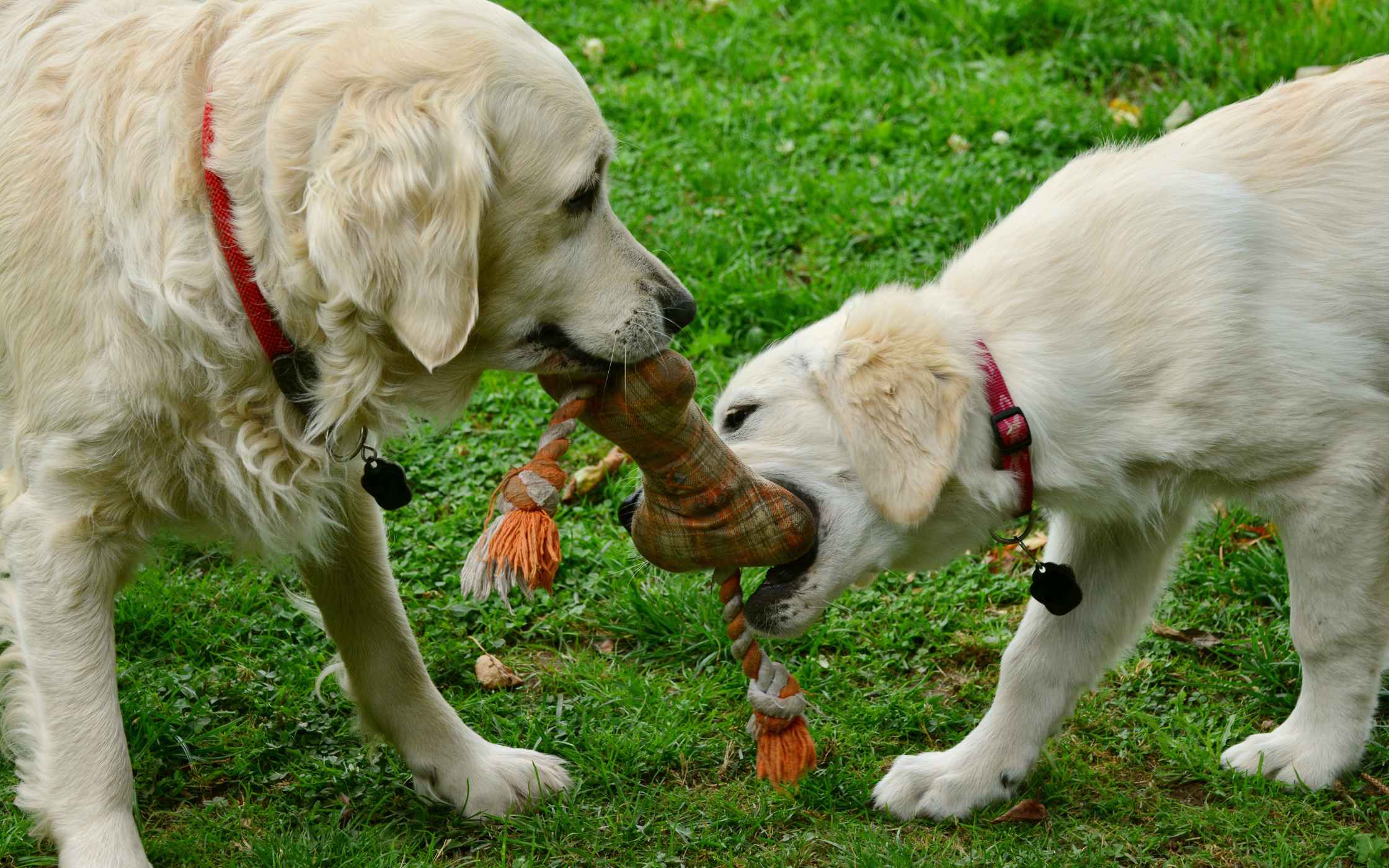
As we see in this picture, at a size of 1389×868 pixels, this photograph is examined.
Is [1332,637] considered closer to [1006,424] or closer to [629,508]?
[1006,424]

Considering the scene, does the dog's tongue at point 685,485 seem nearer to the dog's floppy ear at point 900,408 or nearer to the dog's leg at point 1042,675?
the dog's floppy ear at point 900,408

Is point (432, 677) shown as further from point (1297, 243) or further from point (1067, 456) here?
point (1297, 243)

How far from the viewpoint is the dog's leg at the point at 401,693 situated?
3.31m

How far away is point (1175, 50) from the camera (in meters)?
5.98

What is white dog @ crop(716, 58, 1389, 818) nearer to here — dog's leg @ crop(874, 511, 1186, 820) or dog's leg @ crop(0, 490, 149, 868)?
dog's leg @ crop(874, 511, 1186, 820)

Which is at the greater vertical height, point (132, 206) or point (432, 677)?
point (132, 206)

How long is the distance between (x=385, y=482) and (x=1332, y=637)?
212 centimetres

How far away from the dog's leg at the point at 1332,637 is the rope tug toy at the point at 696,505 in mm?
1073

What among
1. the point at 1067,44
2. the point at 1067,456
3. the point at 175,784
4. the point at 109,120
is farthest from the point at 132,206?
the point at 1067,44

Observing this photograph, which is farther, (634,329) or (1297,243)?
(1297,243)

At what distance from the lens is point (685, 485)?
2.99m

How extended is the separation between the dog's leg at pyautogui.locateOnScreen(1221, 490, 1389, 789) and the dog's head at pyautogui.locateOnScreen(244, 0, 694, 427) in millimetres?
1471

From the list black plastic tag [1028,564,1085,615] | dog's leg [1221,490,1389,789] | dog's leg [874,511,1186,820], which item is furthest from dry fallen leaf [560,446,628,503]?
dog's leg [1221,490,1389,789]

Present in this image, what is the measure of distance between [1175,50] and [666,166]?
2252 millimetres
